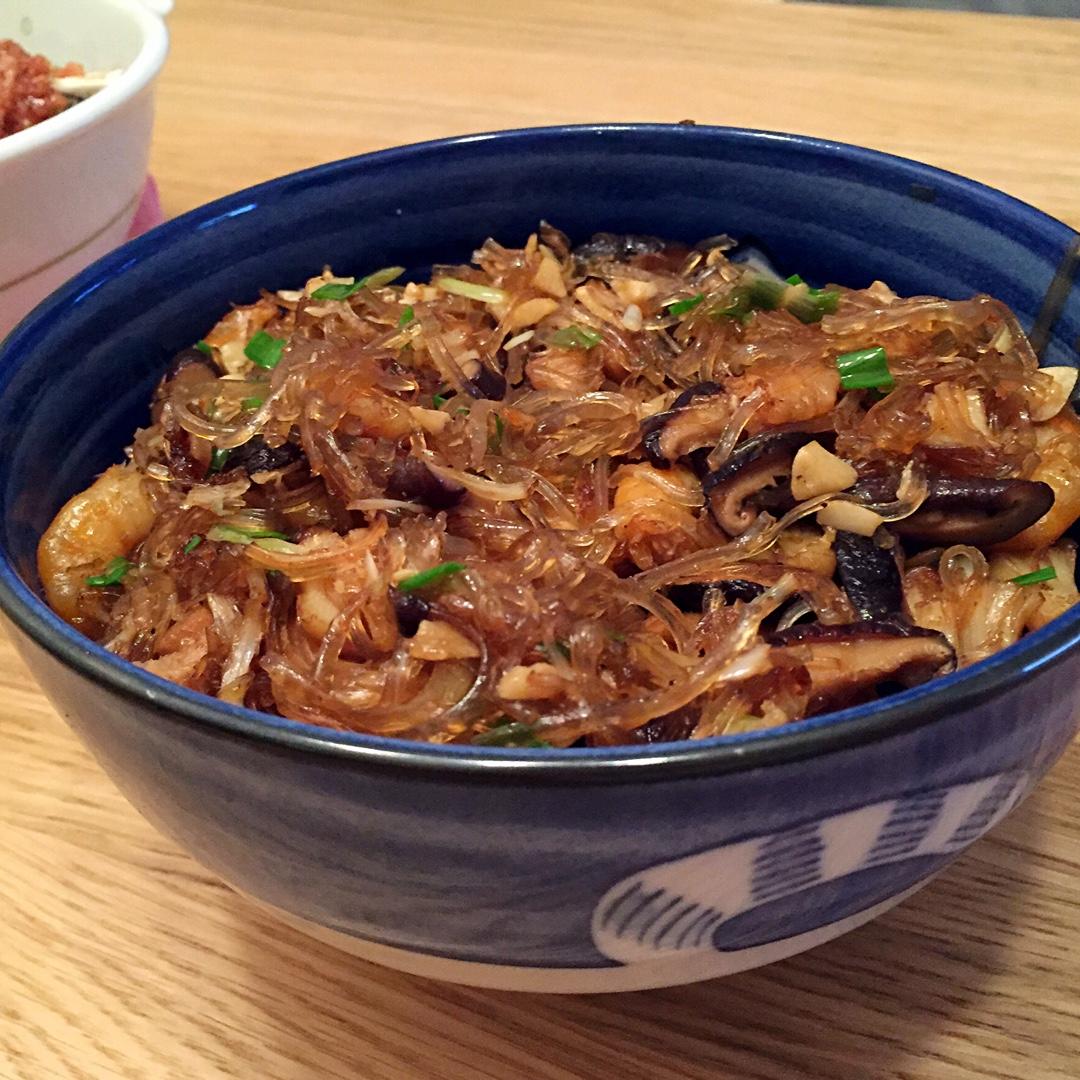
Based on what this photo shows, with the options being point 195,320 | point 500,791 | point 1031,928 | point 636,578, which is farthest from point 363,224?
point 1031,928

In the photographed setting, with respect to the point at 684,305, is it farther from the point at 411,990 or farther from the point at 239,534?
A: the point at 411,990

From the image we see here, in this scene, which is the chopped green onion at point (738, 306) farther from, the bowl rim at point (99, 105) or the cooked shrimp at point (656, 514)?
the bowl rim at point (99, 105)

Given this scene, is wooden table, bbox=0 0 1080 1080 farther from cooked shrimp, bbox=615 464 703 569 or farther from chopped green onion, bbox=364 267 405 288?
chopped green onion, bbox=364 267 405 288

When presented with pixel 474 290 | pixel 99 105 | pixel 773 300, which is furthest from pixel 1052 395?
pixel 99 105

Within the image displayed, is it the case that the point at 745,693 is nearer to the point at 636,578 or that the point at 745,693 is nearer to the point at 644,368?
the point at 636,578

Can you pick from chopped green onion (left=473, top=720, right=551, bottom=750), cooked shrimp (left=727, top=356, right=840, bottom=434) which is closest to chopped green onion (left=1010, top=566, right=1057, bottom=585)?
cooked shrimp (left=727, top=356, right=840, bottom=434)

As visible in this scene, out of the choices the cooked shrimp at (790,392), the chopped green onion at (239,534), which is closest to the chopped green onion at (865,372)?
the cooked shrimp at (790,392)
